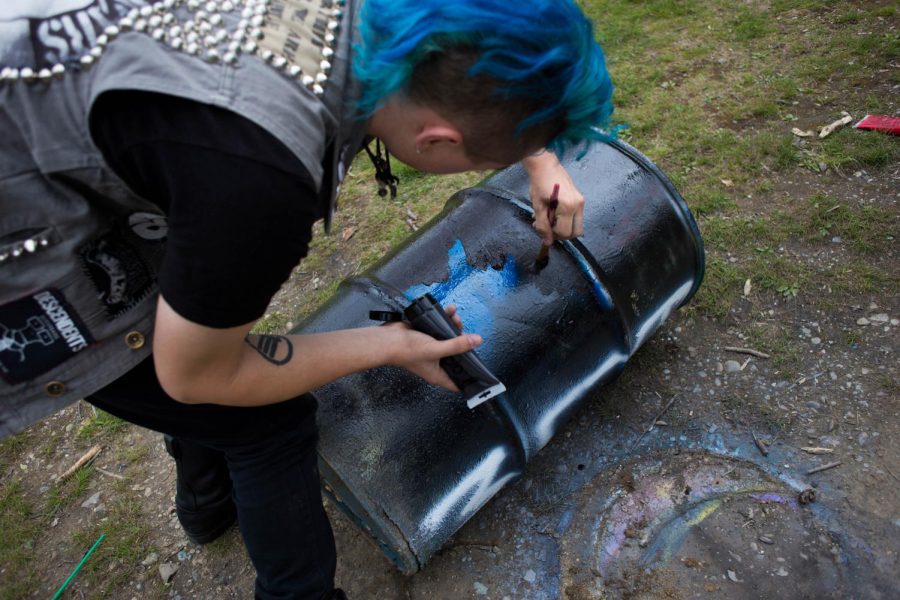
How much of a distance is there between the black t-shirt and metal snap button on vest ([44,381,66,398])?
1.56ft

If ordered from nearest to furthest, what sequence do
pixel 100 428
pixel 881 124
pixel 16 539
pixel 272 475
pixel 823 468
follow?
pixel 272 475
pixel 823 468
pixel 16 539
pixel 100 428
pixel 881 124

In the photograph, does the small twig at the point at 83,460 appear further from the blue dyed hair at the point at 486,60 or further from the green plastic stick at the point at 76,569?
the blue dyed hair at the point at 486,60

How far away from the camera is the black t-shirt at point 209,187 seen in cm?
98

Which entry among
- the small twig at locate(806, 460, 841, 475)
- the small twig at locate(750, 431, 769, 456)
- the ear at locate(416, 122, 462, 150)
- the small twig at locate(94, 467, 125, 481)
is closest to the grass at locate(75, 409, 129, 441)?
the small twig at locate(94, 467, 125, 481)

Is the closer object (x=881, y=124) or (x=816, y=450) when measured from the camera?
(x=816, y=450)

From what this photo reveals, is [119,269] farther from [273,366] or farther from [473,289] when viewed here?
[473,289]

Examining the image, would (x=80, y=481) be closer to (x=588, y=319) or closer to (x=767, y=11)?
(x=588, y=319)

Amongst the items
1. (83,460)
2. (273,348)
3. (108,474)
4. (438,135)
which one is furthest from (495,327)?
(83,460)

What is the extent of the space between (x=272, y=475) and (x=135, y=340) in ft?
1.76

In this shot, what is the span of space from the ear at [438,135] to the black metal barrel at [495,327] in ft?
2.66

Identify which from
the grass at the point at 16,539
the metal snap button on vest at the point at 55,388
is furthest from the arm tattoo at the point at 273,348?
the grass at the point at 16,539

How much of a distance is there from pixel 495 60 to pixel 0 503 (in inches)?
109

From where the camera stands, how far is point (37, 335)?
1.28 metres

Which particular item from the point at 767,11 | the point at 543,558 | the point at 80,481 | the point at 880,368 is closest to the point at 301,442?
the point at 543,558
